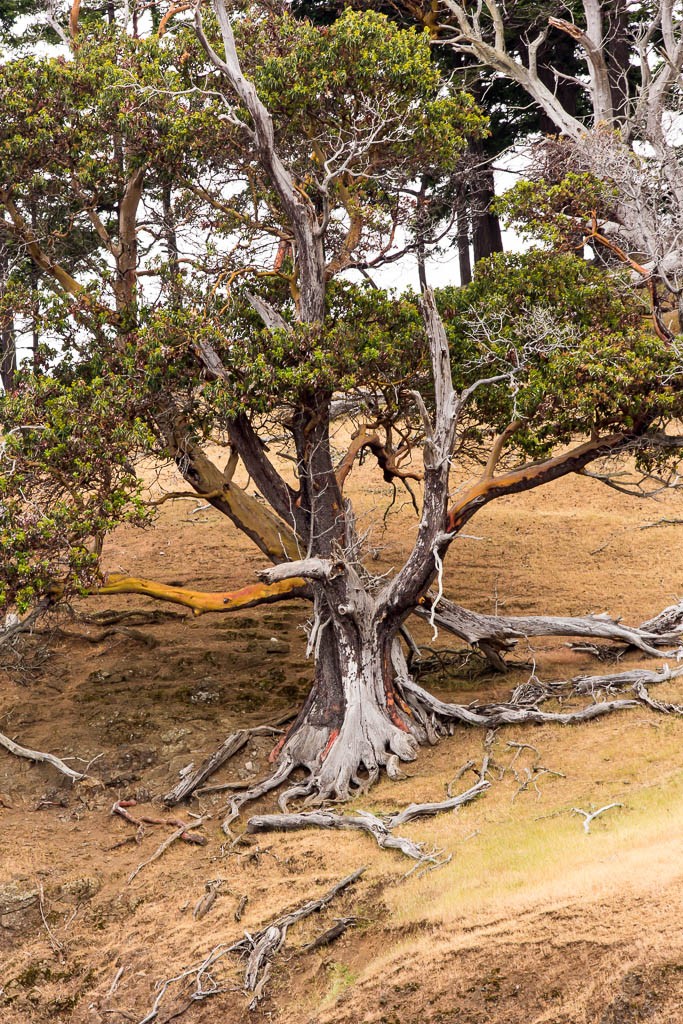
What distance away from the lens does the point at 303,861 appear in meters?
9.48

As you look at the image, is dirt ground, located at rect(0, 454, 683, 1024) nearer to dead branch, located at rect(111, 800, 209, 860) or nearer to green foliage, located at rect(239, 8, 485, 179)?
dead branch, located at rect(111, 800, 209, 860)

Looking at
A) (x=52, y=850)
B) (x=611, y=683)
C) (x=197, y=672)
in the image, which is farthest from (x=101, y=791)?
(x=611, y=683)

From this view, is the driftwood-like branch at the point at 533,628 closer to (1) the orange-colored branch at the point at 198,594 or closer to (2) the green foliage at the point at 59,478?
(1) the orange-colored branch at the point at 198,594

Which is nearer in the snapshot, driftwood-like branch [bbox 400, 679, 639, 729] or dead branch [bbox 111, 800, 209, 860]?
dead branch [bbox 111, 800, 209, 860]

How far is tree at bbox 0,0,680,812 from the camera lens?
1080 cm

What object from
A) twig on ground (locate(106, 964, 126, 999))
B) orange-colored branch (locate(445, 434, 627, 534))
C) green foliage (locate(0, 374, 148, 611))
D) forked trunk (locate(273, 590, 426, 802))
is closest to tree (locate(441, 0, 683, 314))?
orange-colored branch (locate(445, 434, 627, 534))

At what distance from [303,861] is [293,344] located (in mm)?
5499

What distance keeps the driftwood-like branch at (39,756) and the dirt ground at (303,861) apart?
139 mm

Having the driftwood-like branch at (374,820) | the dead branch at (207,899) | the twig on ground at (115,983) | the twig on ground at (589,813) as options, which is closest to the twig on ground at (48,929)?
the twig on ground at (115,983)

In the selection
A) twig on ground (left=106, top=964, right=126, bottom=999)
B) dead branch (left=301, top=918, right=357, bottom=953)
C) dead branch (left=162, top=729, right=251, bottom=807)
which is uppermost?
dead branch (left=162, top=729, right=251, bottom=807)

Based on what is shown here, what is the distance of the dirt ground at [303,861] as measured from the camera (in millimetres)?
6840

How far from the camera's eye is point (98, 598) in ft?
57.5

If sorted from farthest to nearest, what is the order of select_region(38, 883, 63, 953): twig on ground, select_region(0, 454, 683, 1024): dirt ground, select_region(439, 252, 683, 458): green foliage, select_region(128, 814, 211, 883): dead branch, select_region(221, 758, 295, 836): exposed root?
select_region(439, 252, 683, 458): green foliage
select_region(221, 758, 295, 836): exposed root
select_region(128, 814, 211, 883): dead branch
select_region(38, 883, 63, 953): twig on ground
select_region(0, 454, 683, 1024): dirt ground

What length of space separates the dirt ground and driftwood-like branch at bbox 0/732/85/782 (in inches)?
5.5
